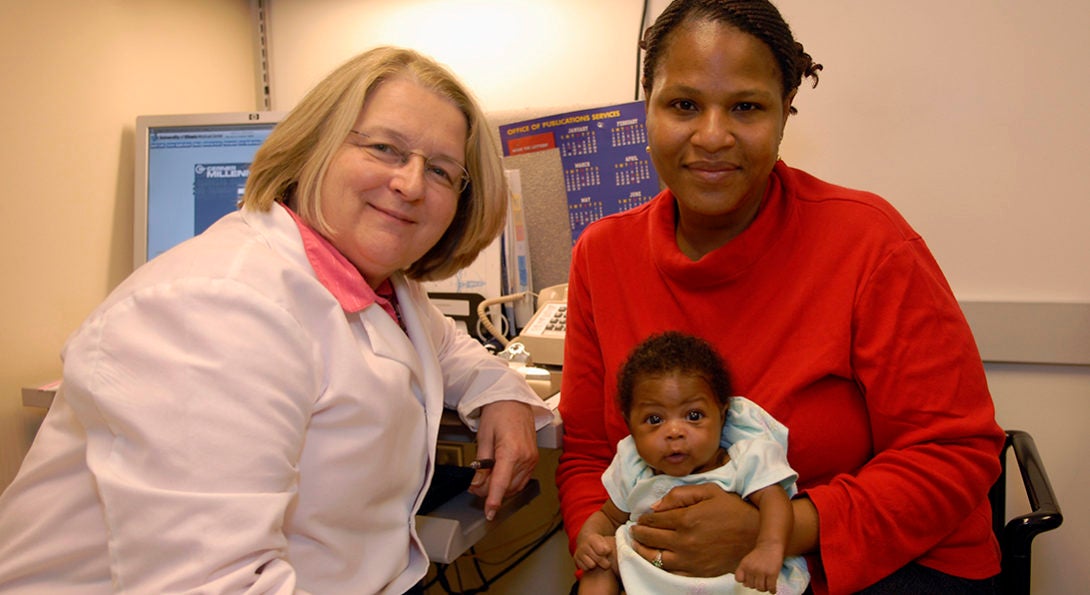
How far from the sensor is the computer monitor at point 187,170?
181 cm

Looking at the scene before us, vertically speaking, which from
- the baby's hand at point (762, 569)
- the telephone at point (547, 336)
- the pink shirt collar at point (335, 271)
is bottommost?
the baby's hand at point (762, 569)

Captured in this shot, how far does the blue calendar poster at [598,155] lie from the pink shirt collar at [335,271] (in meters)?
0.93

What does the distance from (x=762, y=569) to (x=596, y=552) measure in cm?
25

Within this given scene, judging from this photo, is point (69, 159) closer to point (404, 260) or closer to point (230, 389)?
point (404, 260)

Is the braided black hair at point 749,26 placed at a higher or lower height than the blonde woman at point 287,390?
higher

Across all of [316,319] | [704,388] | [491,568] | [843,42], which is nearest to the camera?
[316,319]

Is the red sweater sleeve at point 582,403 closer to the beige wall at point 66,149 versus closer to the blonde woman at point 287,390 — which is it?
the blonde woman at point 287,390

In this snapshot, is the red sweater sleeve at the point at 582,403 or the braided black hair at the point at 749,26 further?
the red sweater sleeve at the point at 582,403

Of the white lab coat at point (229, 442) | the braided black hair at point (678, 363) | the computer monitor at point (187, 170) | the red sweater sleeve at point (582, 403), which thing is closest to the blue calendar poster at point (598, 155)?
the red sweater sleeve at point (582, 403)

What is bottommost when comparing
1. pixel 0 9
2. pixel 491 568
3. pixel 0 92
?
pixel 491 568

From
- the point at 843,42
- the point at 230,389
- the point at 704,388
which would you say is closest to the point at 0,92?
the point at 230,389

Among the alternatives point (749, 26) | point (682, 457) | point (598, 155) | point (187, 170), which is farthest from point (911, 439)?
point (187, 170)

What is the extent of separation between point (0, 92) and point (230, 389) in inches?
49.4

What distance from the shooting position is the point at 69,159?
1696 millimetres
